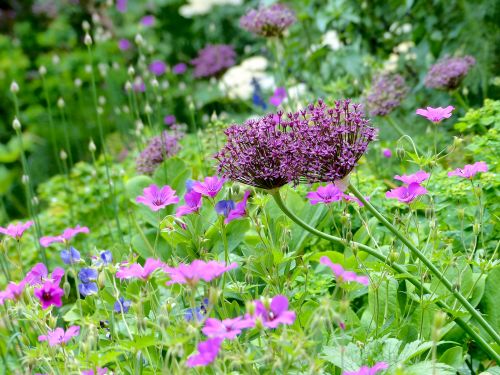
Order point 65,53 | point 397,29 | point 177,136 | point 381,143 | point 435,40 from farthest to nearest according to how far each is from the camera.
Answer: point 65,53, point 397,29, point 435,40, point 381,143, point 177,136

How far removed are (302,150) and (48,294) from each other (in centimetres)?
52

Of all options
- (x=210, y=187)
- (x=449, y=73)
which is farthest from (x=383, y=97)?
(x=210, y=187)

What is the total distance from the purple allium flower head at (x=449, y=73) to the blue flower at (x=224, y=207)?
4.70ft

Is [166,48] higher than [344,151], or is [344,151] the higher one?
[344,151]

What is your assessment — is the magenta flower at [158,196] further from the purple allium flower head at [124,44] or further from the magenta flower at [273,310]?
the purple allium flower head at [124,44]

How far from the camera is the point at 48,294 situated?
4.61ft

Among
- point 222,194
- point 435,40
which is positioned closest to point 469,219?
point 222,194

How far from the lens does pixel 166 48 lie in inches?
199

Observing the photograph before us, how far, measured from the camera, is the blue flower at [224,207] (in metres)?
1.39

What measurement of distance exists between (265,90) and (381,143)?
155 cm

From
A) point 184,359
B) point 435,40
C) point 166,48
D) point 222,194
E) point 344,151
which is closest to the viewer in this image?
point 184,359

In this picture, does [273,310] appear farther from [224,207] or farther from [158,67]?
[158,67]

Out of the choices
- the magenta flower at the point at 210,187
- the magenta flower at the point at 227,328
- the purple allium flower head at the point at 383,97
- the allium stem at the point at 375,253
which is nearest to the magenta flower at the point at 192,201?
the magenta flower at the point at 210,187

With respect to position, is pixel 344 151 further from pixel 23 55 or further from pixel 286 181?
pixel 23 55
